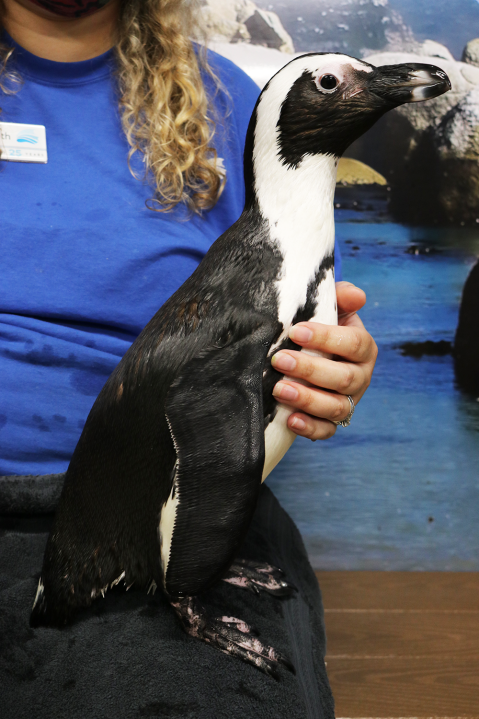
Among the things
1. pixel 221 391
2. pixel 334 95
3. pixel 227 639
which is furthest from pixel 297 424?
pixel 334 95

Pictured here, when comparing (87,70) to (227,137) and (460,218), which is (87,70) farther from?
(460,218)

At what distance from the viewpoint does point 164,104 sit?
918mm

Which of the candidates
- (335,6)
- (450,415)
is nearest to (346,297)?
(450,415)

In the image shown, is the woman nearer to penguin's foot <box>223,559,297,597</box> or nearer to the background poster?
penguin's foot <box>223,559,297,597</box>

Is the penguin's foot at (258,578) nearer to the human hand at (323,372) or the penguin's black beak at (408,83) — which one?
the human hand at (323,372)

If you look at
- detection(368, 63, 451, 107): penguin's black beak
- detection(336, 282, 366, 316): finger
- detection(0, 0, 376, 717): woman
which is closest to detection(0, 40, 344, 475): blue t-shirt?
detection(0, 0, 376, 717): woman

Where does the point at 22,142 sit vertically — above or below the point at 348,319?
above

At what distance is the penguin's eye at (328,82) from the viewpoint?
0.60 meters

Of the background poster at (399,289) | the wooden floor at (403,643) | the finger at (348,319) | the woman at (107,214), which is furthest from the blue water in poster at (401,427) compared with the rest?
the finger at (348,319)

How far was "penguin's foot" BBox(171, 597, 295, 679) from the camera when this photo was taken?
0.59 meters

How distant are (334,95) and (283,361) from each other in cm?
28

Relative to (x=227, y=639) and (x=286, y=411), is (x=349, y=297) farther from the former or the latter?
(x=227, y=639)

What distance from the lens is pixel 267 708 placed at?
0.55m

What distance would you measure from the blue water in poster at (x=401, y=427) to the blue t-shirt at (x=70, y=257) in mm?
567
